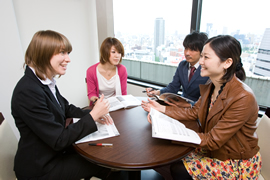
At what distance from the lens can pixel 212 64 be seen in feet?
3.78

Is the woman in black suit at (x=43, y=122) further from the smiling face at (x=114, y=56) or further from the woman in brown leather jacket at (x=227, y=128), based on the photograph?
the smiling face at (x=114, y=56)

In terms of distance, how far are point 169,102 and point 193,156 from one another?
1.70ft

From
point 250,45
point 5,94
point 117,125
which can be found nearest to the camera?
point 117,125

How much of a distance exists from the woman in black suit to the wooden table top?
12cm

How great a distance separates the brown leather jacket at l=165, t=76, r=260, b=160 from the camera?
1004 millimetres

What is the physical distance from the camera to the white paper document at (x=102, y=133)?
1070 millimetres

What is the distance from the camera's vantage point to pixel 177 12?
2492 millimetres

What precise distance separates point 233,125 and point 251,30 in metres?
1.54

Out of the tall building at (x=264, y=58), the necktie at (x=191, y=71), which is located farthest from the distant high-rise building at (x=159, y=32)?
the tall building at (x=264, y=58)

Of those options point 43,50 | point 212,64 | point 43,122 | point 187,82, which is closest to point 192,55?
point 187,82

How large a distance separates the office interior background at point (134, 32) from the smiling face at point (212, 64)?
118cm

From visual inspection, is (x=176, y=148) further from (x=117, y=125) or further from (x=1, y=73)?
(x=1, y=73)

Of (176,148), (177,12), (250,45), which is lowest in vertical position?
(176,148)

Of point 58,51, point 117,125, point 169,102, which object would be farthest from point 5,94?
point 169,102
